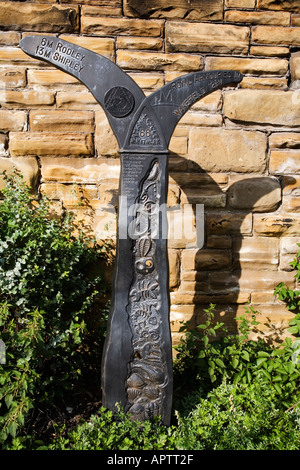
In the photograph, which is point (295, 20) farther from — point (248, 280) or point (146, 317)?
point (146, 317)

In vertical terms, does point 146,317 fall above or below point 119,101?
below

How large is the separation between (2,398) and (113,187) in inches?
60.6

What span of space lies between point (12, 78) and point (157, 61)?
1022 millimetres

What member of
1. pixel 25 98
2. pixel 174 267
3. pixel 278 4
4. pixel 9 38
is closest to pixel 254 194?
pixel 174 267

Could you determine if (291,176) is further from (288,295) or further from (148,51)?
(148,51)

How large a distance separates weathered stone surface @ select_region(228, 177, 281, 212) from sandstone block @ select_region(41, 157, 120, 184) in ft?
2.89

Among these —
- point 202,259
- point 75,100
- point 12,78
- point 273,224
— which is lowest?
point 202,259

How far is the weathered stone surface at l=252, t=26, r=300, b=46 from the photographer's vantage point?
287 cm

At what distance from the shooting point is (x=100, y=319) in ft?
9.10

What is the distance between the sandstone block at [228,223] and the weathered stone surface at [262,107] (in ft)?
2.31

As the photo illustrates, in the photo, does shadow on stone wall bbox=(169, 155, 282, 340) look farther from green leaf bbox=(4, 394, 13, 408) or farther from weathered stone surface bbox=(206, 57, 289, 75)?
green leaf bbox=(4, 394, 13, 408)

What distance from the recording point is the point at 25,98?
2787mm

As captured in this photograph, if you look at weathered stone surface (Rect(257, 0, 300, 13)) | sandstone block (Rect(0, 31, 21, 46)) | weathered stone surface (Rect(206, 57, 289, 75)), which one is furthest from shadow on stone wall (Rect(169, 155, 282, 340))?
sandstone block (Rect(0, 31, 21, 46))

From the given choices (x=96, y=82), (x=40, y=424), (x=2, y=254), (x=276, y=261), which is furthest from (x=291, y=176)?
(x=40, y=424)
